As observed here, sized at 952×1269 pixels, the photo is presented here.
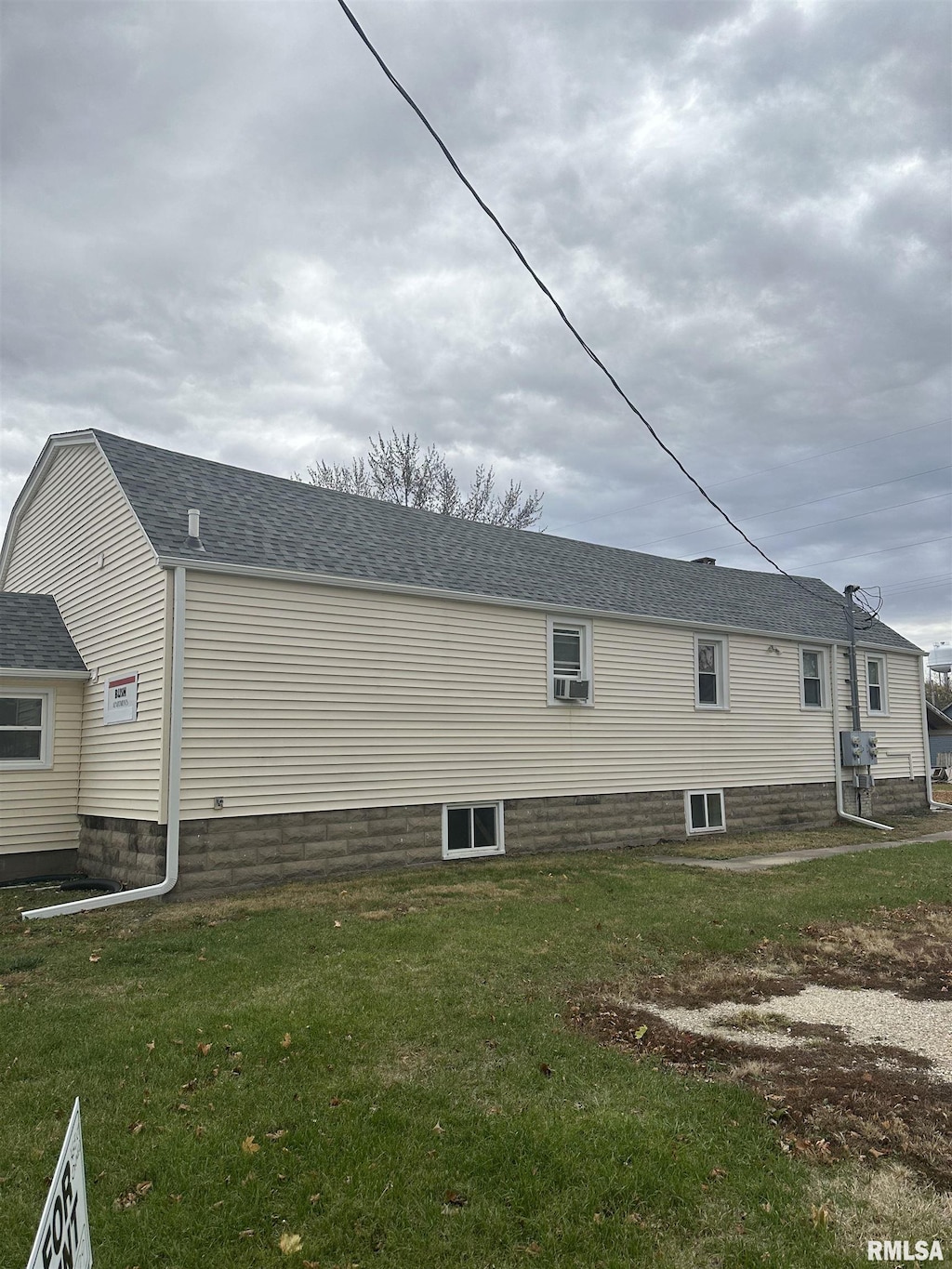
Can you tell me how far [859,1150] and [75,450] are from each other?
527 inches

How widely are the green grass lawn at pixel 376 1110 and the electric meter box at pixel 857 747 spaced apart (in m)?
12.6

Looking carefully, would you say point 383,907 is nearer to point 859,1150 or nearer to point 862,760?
point 859,1150

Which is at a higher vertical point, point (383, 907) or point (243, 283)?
point (243, 283)

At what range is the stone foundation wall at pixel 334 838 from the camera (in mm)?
10469

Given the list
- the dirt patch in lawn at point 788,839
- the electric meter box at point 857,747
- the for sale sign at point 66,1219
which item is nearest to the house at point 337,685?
the dirt patch in lawn at point 788,839

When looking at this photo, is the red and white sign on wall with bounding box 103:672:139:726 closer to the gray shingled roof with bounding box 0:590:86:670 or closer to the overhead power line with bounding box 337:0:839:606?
the gray shingled roof with bounding box 0:590:86:670

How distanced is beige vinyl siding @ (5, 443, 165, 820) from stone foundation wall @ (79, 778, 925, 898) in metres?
0.55

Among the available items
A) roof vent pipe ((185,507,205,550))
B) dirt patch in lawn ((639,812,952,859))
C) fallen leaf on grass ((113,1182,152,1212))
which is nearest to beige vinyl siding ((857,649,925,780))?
dirt patch in lawn ((639,812,952,859))

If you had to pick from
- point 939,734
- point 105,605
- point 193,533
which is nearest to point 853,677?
point 193,533

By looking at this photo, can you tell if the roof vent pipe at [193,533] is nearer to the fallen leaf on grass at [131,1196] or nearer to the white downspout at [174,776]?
the white downspout at [174,776]

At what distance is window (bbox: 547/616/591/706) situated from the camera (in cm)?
1478

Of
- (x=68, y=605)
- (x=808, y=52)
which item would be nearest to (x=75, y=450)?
(x=68, y=605)

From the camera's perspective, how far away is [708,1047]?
5.25 metres

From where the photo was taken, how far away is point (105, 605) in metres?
12.3
